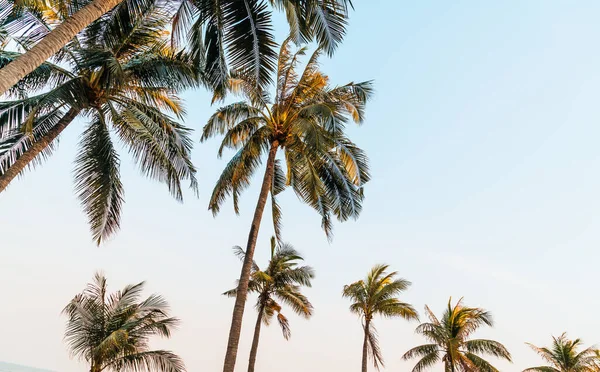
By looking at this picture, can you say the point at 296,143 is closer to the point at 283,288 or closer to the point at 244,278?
the point at 244,278

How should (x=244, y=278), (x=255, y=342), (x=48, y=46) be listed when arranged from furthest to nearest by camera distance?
(x=255, y=342), (x=244, y=278), (x=48, y=46)

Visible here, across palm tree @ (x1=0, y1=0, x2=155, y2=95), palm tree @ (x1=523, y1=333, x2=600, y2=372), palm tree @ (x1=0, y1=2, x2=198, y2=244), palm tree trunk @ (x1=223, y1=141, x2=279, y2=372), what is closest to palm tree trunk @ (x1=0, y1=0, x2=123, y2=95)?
palm tree @ (x1=0, y1=0, x2=155, y2=95)

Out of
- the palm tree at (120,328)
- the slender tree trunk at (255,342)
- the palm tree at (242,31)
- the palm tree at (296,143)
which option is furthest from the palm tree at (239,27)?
the slender tree trunk at (255,342)

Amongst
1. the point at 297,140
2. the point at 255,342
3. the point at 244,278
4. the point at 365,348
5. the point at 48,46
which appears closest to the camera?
the point at 48,46

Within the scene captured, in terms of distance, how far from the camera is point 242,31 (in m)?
8.46

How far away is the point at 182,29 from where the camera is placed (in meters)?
8.77

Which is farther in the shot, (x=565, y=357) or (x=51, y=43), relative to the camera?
(x=565, y=357)

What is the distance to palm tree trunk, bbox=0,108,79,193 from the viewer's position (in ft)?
26.9

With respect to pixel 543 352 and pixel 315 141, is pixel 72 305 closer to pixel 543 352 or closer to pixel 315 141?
pixel 315 141

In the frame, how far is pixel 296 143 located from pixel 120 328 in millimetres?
9987

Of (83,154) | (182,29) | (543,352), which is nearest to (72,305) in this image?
(83,154)

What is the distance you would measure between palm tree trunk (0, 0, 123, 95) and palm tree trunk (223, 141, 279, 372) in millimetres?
7622

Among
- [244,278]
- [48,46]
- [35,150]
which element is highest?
[35,150]

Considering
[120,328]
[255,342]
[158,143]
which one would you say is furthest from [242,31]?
[255,342]
